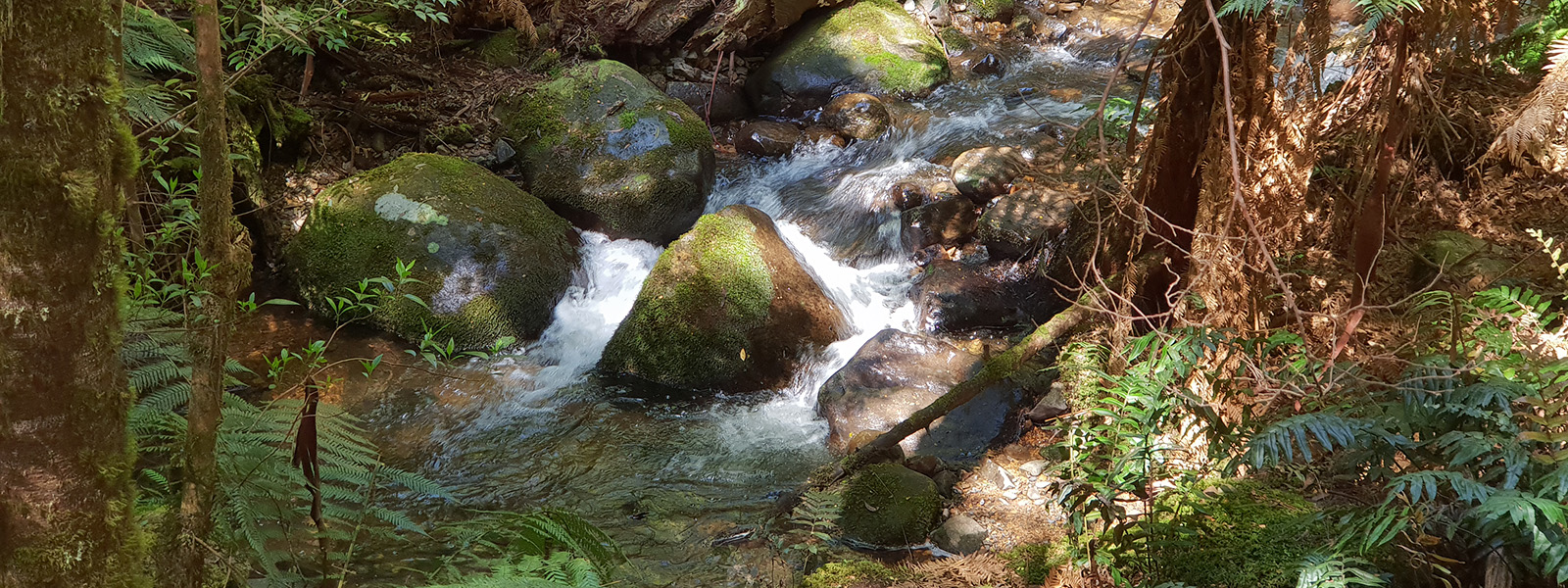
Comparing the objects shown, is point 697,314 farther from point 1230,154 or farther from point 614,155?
point 1230,154

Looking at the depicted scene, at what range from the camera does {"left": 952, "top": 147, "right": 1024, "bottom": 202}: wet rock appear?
22.9 ft

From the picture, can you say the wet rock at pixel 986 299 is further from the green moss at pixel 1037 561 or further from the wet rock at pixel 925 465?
the green moss at pixel 1037 561

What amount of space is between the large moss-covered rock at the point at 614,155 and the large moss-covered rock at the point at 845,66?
67.8 inches

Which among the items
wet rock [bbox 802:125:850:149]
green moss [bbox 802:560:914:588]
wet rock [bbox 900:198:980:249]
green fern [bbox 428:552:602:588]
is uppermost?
green fern [bbox 428:552:602:588]

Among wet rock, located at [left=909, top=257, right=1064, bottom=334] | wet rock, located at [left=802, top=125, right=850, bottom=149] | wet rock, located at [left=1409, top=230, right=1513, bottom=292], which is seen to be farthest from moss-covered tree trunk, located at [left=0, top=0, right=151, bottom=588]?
wet rock, located at [left=802, top=125, right=850, bottom=149]

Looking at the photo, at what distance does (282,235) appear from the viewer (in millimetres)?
6465

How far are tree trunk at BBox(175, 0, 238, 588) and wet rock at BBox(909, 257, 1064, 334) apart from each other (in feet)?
15.8

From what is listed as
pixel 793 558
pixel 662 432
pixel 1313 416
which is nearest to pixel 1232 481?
pixel 1313 416

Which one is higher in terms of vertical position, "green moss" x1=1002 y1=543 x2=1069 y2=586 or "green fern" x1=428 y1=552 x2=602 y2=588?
"green fern" x1=428 y1=552 x2=602 y2=588

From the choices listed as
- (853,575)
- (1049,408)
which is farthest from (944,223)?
(853,575)

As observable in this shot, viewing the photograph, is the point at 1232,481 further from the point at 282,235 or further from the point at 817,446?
the point at 282,235

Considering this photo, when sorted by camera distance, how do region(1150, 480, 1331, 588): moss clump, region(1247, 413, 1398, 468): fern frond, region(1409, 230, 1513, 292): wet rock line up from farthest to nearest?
region(1409, 230, 1513, 292): wet rock
region(1150, 480, 1331, 588): moss clump
region(1247, 413, 1398, 468): fern frond

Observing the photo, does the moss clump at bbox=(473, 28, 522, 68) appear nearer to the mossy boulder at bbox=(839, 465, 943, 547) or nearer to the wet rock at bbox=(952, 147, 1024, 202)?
the wet rock at bbox=(952, 147, 1024, 202)

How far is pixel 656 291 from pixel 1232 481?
13.1 ft
